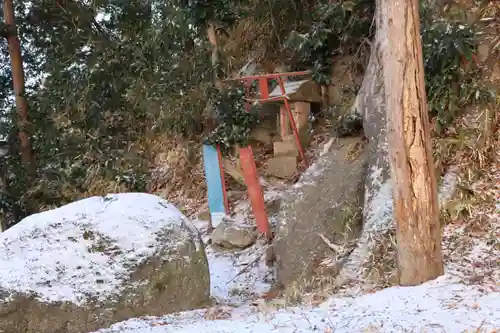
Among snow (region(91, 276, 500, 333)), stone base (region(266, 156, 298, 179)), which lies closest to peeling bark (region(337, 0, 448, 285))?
snow (region(91, 276, 500, 333))

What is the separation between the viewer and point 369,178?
21.0 feet

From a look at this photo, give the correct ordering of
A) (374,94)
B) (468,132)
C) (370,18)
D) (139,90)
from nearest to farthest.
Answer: (468,132)
(374,94)
(370,18)
(139,90)

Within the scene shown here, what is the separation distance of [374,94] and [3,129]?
29.4 feet

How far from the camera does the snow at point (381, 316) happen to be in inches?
137

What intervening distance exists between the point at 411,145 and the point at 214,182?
5.26 metres

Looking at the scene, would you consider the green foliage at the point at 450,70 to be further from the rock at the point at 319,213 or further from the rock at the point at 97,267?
the rock at the point at 97,267

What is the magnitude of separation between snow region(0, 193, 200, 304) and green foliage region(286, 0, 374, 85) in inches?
207

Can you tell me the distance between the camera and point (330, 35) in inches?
366

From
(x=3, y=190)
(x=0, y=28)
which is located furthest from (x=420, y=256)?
(x=0, y=28)

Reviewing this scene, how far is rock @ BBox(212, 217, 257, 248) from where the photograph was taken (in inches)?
339

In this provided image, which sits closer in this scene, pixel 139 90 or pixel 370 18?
pixel 370 18

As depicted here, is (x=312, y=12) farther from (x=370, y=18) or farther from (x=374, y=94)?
(x=374, y=94)

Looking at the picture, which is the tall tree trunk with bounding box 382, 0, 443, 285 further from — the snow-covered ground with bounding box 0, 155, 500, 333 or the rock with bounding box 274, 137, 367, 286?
the rock with bounding box 274, 137, 367, 286

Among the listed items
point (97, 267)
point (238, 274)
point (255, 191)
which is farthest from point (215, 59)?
point (97, 267)
